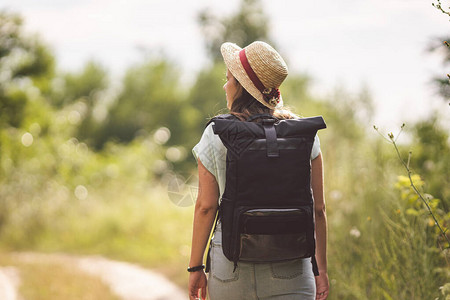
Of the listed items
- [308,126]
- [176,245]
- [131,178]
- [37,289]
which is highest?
[308,126]

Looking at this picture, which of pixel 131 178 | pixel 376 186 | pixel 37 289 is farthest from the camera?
pixel 131 178

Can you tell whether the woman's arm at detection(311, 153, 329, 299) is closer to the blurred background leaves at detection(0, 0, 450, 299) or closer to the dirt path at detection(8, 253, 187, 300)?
the blurred background leaves at detection(0, 0, 450, 299)

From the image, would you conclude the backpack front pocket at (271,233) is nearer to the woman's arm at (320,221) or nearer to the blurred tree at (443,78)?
the woman's arm at (320,221)

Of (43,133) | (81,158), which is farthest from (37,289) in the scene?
(43,133)

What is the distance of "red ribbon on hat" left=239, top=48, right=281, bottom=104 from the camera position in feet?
7.32

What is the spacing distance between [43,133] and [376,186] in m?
13.7

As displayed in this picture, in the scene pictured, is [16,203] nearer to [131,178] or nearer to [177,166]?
[131,178]

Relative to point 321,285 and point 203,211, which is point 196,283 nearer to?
point 203,211

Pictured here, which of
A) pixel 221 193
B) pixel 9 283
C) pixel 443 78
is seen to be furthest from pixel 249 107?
pixel 9 283

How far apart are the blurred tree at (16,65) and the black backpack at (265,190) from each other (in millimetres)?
12503

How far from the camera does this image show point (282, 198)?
2.04 metres

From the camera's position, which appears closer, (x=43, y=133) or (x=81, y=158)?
(x=81, y=158)

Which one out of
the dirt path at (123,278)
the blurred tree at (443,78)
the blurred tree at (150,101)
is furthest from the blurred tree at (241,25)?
the blurred tree at (443,78)

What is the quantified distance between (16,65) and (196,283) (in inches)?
534
